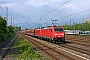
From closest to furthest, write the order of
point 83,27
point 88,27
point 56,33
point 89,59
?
point 89,59
point 56,33
point 88,27
point 83,27

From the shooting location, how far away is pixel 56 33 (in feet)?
114

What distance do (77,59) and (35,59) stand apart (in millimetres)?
5139

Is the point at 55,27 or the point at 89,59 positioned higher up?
→ the point at 55,27

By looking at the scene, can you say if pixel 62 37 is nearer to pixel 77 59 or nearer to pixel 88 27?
pixel 77 59

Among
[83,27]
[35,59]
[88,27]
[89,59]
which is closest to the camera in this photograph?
[35,59]

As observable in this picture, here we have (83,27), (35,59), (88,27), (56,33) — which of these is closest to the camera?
(35,59)

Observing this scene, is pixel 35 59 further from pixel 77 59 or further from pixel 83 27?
pixel 83 27

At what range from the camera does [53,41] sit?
3644 centimetres

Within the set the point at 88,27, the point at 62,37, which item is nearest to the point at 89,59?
the point at 62,37

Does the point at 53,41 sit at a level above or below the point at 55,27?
below

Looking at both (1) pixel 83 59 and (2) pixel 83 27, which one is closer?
(1) pixel 83 59

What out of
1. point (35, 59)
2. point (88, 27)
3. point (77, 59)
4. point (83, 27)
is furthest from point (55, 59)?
point (83, 27)

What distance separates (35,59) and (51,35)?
78.0 feet

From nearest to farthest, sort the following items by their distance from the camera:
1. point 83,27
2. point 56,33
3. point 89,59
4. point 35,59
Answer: point 35,59 → point 89,59 → point 56,33 → point 83,27
